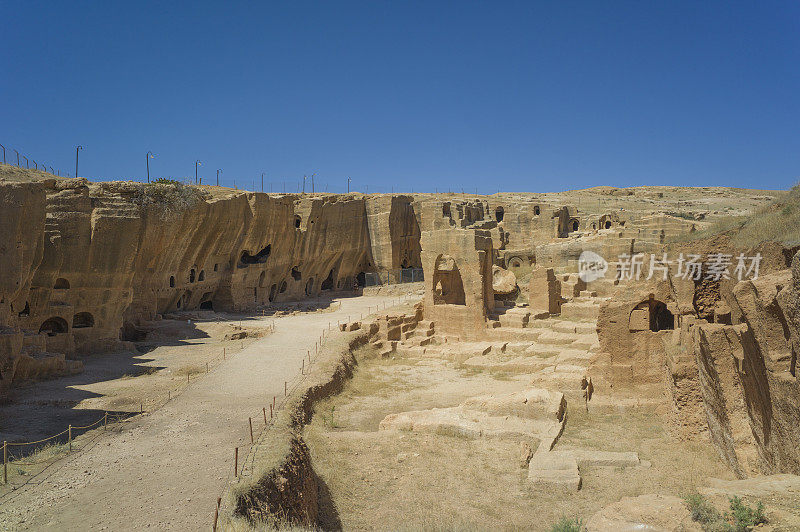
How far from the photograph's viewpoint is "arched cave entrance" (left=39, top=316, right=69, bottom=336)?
67.2ft

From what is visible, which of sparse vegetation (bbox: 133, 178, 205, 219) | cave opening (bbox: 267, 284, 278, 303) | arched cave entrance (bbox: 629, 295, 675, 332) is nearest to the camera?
arched cave entrance (bbox: 629, 295, 675, 332)

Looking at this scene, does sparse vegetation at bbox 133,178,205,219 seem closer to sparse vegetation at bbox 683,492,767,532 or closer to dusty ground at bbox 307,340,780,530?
dusty ground at bbox 307,340,780,530

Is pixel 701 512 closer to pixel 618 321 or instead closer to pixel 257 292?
pixel 618 321

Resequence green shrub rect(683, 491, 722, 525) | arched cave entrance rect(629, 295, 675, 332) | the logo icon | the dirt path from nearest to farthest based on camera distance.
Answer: green shrub rect(683, 491, 722, 525) < the dirt path < arched cave entrance rect(629, 295, 675, 332) < the logo icon

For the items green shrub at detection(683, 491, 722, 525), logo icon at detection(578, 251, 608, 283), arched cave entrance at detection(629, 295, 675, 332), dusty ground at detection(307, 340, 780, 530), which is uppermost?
logo icon at detection(578, 251, 608, 283)

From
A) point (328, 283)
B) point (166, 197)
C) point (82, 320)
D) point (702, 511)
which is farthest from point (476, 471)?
point (328, 283)

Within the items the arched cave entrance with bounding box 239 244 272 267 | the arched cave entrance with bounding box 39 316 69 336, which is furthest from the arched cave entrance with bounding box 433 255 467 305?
the arched cave entrance with bounding box 39 316 69 336

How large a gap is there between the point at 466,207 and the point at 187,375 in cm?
3564

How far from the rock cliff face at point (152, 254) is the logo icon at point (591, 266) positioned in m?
17.0

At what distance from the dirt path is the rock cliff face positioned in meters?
6.40

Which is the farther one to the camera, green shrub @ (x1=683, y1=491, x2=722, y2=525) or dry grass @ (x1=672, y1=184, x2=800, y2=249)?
dry grass @ (x1=672, y1=184, x2=800, y2=249)

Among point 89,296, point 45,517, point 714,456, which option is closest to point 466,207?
point 89,296

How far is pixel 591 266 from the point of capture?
31406 millimetres

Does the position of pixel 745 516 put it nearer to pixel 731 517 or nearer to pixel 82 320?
pixel 731 517
